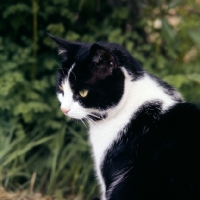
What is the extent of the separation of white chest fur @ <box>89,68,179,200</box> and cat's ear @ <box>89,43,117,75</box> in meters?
0.08

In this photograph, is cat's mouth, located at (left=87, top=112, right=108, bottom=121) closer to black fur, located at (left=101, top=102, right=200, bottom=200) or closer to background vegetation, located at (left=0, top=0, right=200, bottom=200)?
black fur, located at (left=101, top=102, right=200, bottom=200)

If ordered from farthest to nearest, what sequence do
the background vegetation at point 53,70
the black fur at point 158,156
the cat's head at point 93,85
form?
→ the background vegetation at point 53,70, the cat's head at point 93,85, the black fur at point 158,156

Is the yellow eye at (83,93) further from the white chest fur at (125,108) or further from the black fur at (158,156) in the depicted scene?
the black fur at (158,156)

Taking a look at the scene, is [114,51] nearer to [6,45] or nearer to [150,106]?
[150,106]

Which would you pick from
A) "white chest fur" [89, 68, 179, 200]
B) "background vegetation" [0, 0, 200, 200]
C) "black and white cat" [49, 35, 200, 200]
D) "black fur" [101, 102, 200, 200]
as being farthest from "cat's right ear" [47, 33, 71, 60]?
"background vegetation" [0, 0, 200, 200]

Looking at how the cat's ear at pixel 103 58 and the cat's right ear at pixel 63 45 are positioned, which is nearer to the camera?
the cat's ear at pixel 103 58

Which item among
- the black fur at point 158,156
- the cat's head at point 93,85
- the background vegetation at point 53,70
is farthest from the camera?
the background vegetation at point 53,70

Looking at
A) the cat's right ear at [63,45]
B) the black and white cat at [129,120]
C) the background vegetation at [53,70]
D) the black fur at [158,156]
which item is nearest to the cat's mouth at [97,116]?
the black and white cat at [129,120]

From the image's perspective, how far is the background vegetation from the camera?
2.53 metres

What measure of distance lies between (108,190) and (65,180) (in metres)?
0.74

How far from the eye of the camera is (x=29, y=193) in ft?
8.02

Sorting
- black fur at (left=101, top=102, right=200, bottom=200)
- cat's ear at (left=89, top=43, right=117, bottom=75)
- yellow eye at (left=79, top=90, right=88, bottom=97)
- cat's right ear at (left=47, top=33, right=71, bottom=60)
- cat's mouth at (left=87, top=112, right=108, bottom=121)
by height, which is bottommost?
black fur at (left=101, top=102, right=200, bottom=200)

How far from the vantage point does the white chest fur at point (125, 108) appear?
6.22ft

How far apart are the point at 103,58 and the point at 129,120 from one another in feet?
0.98
